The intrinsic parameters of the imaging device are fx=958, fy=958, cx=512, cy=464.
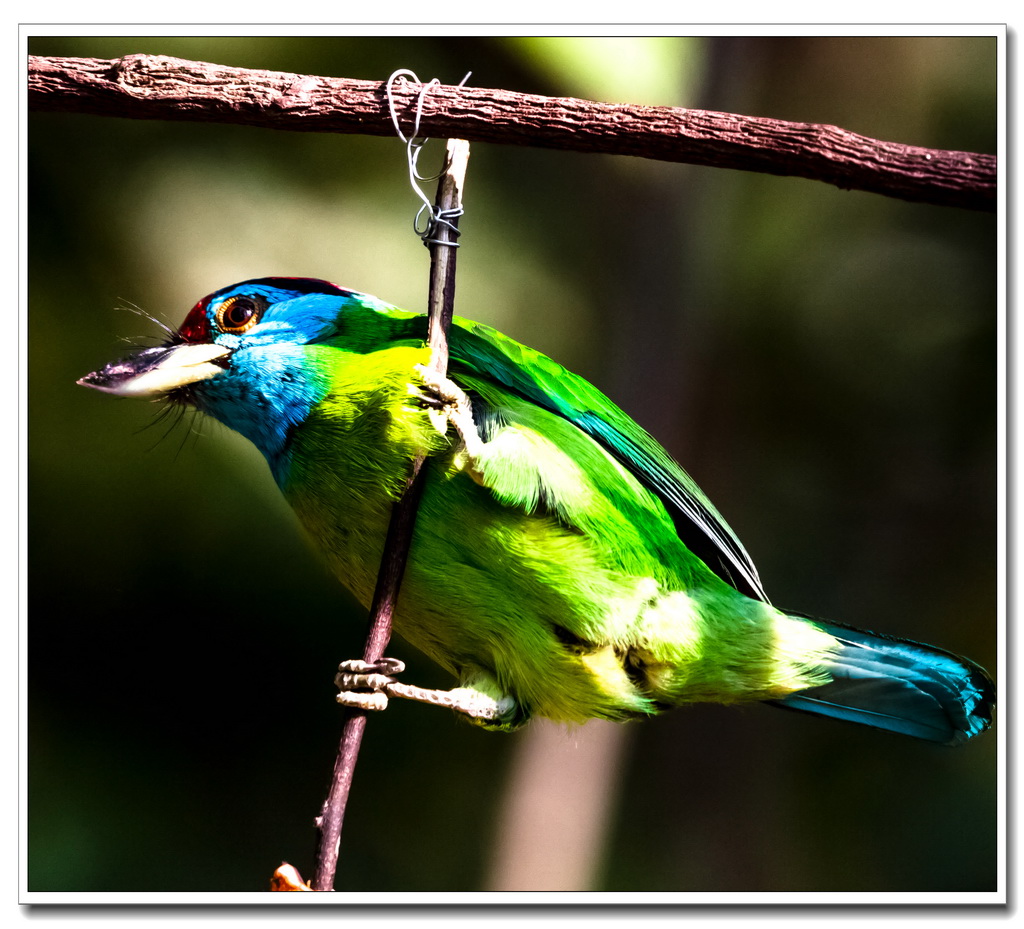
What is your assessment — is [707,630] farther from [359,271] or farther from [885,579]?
[359,271]

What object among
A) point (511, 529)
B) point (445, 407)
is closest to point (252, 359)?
point (445, 407)

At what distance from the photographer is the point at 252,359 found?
162 centimetres

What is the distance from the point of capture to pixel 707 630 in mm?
1620

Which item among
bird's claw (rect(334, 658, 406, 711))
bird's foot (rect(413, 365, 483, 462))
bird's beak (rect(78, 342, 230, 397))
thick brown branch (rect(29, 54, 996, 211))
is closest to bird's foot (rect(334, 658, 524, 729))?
bird's claw (rect(334, 658, 406, 711))

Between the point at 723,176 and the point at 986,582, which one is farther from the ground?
the point at 723,176

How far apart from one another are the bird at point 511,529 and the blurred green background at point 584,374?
31 centimetres

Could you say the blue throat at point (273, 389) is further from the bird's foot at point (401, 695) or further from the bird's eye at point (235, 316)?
the bird's foot at point (401, 695)

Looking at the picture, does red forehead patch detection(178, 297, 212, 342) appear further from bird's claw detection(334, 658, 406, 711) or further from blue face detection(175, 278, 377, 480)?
bird's claw detection(334, 658, 406, 711)

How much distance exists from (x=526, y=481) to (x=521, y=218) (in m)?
0.83

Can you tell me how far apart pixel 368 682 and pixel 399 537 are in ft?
0.77

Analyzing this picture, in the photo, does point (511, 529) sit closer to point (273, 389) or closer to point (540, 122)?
point (273, 389)

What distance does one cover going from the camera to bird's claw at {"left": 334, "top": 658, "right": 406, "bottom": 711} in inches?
58.7

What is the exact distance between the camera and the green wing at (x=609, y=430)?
5.34 feet
